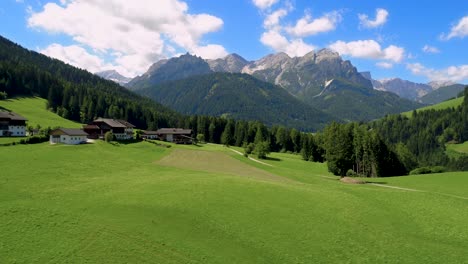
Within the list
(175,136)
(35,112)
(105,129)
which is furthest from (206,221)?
(35,112)

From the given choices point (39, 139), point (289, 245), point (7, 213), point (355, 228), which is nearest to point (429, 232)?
point (355, 228)

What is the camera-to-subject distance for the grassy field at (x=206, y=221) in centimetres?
3002

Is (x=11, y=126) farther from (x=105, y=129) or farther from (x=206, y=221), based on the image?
(x=206, y=221)

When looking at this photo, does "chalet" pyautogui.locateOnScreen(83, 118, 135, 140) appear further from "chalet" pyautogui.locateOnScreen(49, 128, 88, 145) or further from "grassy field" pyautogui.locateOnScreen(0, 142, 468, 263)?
"grassy field" pyautogui.locateOnScreen(0, 142, 468, 263)

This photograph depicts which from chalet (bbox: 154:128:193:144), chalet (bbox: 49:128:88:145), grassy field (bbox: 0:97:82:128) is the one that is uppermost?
grassy field (bbox: 0:97:82:128)

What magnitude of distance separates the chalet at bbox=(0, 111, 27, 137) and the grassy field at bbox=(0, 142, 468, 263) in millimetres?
46866

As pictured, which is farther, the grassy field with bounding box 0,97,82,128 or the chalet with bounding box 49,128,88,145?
the grassy field with bounding box 0,97,82,128

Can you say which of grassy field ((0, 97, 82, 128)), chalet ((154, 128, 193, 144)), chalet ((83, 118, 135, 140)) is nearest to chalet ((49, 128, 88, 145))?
chalet ((83, 118, 135, 140))

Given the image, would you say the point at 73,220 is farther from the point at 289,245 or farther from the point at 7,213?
the point at 289,245

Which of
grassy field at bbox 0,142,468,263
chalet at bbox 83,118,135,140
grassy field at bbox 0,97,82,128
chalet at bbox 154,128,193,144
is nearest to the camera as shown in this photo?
grassy field at bbox 0,142,468,263

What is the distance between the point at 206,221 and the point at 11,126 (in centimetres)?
9781

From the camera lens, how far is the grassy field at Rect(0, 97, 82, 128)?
455 ft

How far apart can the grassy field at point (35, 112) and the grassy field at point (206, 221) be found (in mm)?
79745

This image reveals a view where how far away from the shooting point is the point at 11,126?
106m
